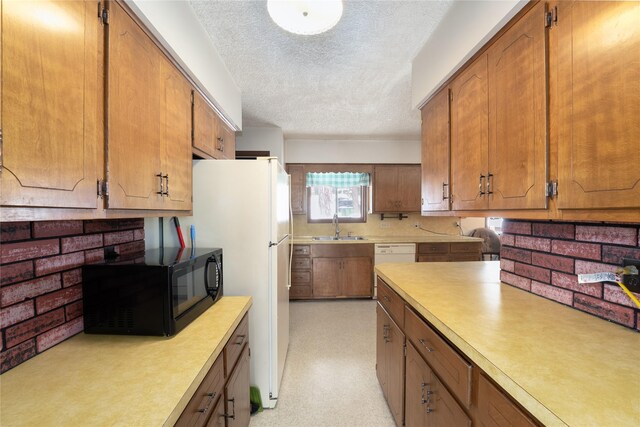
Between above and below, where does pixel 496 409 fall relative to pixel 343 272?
above

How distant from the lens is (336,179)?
14.1 feet

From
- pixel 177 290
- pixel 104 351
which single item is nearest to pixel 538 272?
pixel 177 290

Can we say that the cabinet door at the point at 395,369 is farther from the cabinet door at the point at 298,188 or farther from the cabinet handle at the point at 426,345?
the cabinet door at the point at 298,188

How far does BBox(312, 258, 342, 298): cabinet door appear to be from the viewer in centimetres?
386

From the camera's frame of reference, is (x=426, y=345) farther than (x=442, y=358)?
Yes

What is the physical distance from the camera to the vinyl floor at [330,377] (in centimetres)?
171

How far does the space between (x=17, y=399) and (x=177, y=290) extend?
48 cm

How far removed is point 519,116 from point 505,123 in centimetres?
8

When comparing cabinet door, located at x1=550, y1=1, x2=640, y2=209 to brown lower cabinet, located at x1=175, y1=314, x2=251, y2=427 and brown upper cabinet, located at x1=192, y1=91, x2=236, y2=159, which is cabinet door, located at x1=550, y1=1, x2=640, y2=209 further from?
brown upper cabinet, located at x1=192, y1=91, x2=236, y2=159

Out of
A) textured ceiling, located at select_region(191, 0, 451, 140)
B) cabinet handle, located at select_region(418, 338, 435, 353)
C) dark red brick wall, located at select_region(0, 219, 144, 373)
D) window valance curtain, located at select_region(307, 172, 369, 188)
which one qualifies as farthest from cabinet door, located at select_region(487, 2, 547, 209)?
window valance curtain, located at select_region(307, 172, 369, 188)

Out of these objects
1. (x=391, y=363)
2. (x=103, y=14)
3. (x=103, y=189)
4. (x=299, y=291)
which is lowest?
(x=299, y=291)

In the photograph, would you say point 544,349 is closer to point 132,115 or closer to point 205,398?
point 205,398

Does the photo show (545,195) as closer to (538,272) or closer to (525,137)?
(525,137)

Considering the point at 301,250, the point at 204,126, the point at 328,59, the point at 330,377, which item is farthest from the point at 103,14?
the point at 301,250
